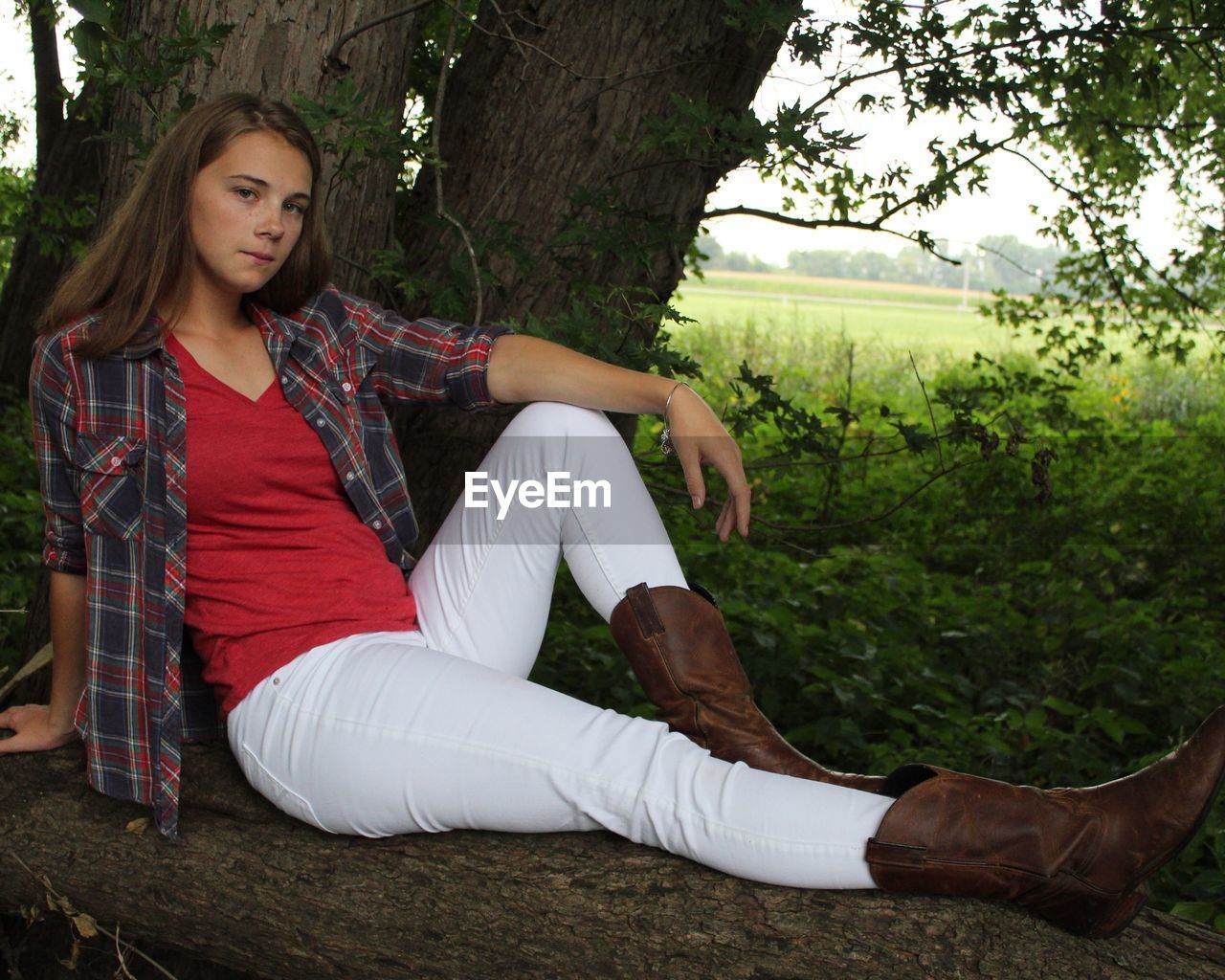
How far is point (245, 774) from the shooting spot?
217cm

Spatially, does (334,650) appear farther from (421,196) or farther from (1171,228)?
(1171,228)

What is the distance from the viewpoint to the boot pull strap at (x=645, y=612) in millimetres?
2115

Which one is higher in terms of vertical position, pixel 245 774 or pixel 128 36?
pixel 128 36

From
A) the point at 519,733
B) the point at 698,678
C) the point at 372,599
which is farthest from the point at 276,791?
the point at 698,678

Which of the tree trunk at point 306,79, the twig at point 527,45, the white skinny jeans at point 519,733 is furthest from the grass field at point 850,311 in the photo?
the white skinny jeans at point 519,733

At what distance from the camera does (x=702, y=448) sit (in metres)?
2.27

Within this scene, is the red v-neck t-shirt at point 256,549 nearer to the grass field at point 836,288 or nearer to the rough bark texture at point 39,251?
the rough bark texture at point 39,251

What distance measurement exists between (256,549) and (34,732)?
0.65 meters

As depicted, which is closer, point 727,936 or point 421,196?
point 727,936

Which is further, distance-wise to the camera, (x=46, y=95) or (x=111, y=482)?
(x=46, y=95)

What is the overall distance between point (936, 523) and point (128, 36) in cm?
475

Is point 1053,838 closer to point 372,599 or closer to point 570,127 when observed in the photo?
point 372,599

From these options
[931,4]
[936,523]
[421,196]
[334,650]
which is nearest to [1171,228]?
[936,523]

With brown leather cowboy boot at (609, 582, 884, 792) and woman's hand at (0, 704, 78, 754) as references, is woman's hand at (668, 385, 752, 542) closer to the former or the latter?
brown leather cowboy boot at (609, 582, 884, 792)
